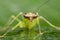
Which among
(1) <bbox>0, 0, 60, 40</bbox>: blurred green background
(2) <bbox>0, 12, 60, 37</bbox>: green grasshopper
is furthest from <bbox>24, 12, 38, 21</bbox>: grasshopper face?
(1) <bbox>0, 0, 60, 40</bbox>: blurred green background

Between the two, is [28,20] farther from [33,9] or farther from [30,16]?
[33,9]

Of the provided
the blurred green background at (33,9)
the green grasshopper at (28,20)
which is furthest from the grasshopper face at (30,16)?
the blurred green background at (33,9)

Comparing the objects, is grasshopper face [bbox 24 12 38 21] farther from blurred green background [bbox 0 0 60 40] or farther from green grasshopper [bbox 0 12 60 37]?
blurred green background [bbox 0 0 60 40]

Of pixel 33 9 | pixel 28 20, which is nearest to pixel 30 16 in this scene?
pixel 28 20

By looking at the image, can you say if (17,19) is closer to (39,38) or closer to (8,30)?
(8,30)

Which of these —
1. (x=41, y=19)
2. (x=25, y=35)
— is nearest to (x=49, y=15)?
(x=41, y=19)

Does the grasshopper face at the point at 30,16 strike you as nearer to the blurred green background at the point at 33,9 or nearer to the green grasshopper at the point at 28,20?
the green grasshopper at the point at 28,20

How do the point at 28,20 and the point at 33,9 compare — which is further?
the point at 33,9

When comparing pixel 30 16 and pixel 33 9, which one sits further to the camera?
pixel 33 9

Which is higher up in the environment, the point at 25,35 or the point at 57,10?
the point at 57,10

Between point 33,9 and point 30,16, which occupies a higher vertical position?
point 33,9

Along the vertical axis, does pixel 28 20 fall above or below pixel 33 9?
below
